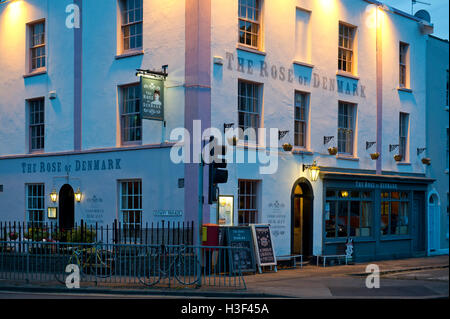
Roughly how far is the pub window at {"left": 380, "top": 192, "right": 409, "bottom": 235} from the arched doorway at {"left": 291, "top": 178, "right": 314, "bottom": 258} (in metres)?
4.64

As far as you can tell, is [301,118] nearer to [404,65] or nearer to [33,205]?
[404,65]

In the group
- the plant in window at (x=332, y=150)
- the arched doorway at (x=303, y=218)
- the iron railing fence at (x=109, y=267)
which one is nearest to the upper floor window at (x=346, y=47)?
the plant in window at (x=332, y=150)

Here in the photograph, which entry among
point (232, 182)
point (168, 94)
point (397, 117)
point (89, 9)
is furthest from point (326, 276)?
point (89, 9)

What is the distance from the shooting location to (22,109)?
24.1m

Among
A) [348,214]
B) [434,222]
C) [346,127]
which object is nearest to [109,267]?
Result: [348,214]

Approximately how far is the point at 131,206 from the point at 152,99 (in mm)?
3929

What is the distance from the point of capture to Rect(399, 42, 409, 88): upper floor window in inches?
1052

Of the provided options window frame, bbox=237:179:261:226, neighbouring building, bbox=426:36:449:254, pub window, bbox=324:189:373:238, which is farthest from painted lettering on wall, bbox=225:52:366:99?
neighbouring building, bbox=426:36:449:254

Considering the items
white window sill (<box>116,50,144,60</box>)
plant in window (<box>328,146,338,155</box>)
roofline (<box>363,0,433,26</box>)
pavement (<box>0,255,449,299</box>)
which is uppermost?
roofline (<box>363,0,433,26</box>)

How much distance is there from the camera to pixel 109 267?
16500 mm

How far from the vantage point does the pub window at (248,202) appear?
65.1ft

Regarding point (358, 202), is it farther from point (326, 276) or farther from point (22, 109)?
point (22, 109)

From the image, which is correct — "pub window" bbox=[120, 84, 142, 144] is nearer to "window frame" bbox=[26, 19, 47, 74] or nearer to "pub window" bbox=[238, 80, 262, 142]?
"pub window" bbox=[238, 80, 262, 142]
